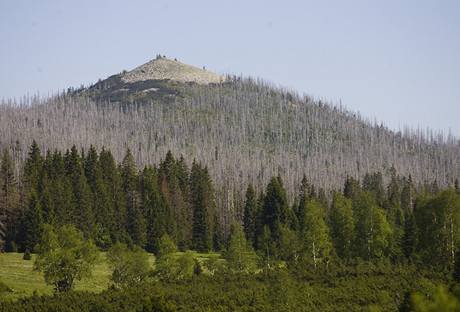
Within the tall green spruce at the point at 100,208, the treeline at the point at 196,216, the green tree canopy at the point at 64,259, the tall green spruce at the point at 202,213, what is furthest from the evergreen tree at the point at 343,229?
the green tree canopy at the point at 64,259

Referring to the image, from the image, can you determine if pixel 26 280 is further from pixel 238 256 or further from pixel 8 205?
pixel 8 205

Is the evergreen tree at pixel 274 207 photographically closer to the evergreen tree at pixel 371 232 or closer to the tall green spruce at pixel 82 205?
the evergreen tree at pixel 371 232

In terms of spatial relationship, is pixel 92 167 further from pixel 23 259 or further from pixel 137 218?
pixel 23 259

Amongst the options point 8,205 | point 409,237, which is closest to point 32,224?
point 8,205

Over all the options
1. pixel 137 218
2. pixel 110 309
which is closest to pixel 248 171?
pixel 137 218

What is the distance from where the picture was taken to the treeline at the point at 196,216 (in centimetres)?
7156

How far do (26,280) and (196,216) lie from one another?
43817 mm

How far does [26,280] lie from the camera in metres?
54.9

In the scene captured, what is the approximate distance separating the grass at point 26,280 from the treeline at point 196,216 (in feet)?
33.9

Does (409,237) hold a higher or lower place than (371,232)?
lower

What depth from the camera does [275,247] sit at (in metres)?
79.1

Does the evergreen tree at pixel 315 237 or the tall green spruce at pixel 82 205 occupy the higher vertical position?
the tall green spruce at pixel 82 205

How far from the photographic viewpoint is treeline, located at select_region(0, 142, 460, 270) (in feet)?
235

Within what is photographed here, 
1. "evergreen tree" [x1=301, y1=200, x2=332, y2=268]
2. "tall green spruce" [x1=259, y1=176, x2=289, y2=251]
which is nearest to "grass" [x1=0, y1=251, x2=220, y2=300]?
"evergreen tree" [x1=301, y1=200, x2=332, y2=268]
